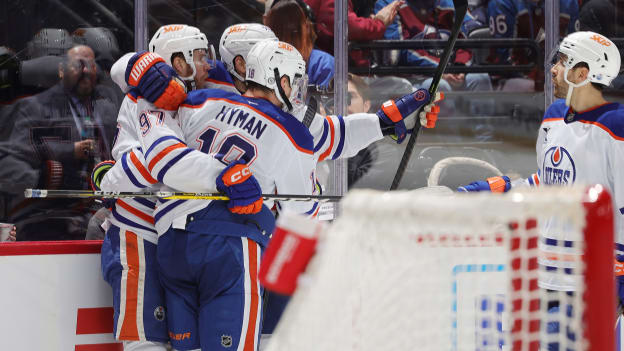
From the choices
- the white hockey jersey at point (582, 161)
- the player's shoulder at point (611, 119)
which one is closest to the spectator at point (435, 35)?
the white hockey jersey at point (582, 161)

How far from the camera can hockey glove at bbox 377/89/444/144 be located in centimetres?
310

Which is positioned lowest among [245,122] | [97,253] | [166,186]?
[97,253]

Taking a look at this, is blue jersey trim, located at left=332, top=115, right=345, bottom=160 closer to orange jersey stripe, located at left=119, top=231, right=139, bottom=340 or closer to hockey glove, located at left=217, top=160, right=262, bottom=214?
hockey glove, located at left=217, top=160, right=262, bottom=214

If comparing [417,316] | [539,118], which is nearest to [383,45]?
[539,118]

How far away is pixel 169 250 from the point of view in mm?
2533

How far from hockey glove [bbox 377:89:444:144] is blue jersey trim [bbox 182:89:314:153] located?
0.54 metres

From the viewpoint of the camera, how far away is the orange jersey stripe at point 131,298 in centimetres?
258

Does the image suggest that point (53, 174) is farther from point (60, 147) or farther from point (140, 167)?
point (140, 167)

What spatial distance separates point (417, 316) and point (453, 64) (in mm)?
3142

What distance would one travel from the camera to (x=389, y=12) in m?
4.18

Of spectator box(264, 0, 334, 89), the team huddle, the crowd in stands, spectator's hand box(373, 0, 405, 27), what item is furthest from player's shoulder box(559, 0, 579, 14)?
the team huddle

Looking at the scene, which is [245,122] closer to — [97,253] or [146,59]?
[146,59]

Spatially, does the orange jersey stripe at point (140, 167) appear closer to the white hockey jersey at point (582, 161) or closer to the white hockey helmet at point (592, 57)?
the white hockey jersey at point (582, 161)

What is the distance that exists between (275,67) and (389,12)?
5.55ft
